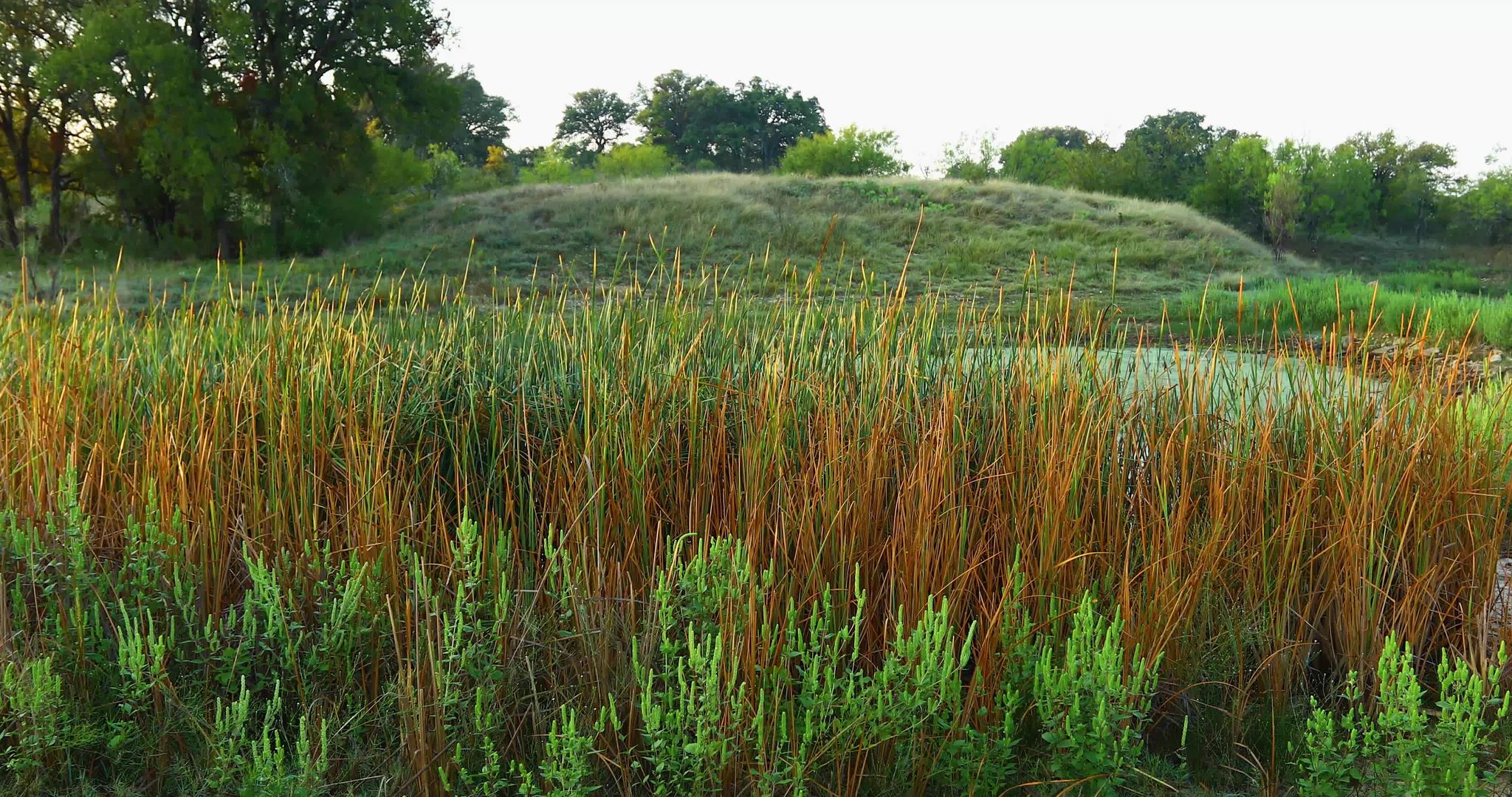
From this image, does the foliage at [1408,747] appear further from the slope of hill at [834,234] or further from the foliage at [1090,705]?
the slope of hill at [834,234]

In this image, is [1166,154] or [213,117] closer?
[213,117]

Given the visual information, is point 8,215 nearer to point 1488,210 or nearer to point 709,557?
point 709,557

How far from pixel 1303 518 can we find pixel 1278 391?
1.66 ft

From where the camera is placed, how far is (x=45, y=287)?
10.6 meters

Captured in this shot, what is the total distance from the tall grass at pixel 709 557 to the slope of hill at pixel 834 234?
28.5 ft

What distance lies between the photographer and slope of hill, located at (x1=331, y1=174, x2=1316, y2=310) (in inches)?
520

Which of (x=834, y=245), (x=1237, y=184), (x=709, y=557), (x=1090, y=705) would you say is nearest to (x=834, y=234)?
(x=834, y=245)

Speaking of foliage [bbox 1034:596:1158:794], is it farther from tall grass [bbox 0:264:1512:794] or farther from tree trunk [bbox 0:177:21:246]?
tree trunk [bbox 0:177:21:246]

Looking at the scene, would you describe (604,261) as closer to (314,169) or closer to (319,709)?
(314,169)

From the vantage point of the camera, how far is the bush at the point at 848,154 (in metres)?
36.6

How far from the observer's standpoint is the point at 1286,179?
28359 mm

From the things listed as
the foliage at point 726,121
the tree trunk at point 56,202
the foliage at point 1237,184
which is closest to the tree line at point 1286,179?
the foliage at point 1237,184

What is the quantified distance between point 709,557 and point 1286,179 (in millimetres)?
31661

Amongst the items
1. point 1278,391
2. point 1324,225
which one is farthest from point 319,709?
point 1324,225
